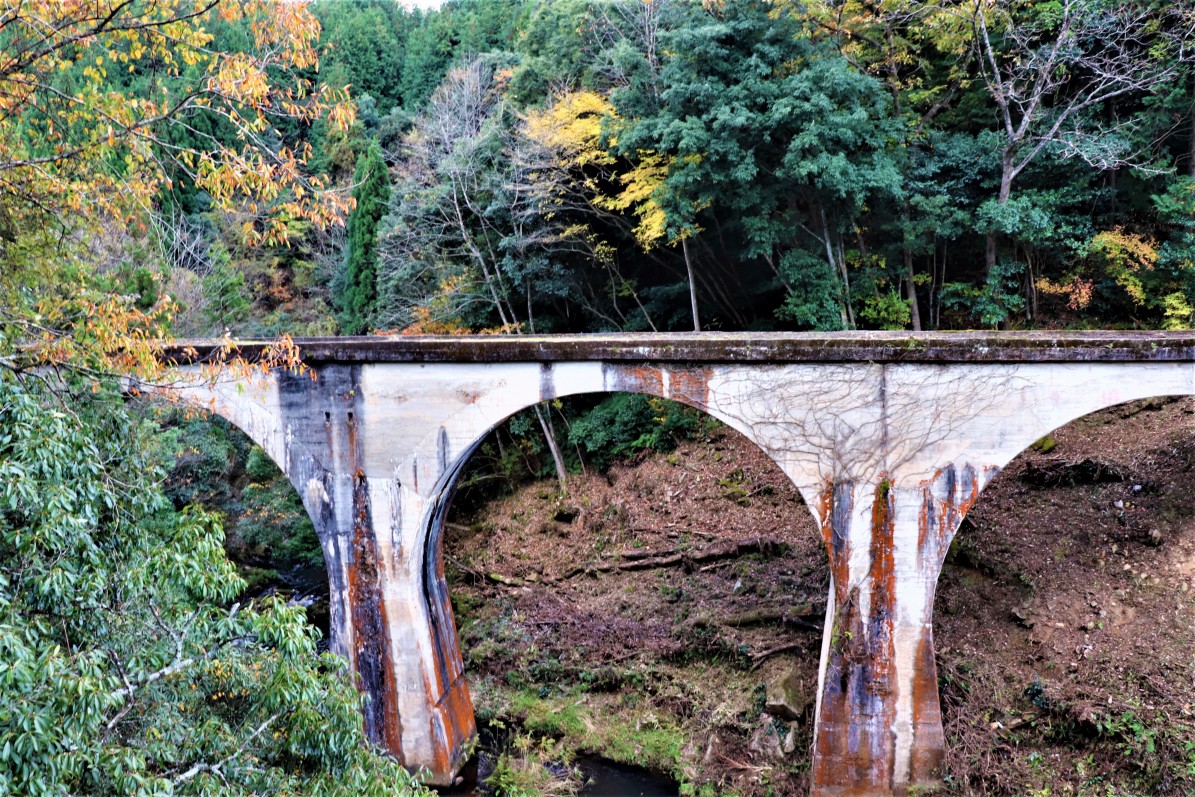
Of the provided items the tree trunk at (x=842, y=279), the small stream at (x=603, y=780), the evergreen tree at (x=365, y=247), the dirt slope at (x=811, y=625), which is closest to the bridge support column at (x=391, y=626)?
the small stream at (x=603, y=780)

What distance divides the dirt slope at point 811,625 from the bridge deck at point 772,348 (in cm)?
341

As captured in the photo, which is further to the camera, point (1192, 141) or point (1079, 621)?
point (1192, 141)

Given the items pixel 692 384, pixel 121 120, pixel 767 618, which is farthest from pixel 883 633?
pixel 121 120

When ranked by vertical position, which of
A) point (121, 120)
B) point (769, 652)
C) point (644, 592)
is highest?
point (121, 120)

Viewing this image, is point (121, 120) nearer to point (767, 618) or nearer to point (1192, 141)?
point (767, 618)

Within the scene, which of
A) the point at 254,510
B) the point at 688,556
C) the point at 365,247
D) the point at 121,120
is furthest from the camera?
the point at 365,247

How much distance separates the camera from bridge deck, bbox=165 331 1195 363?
26.3 ft

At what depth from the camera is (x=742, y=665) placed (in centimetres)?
1155

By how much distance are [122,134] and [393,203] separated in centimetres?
1464

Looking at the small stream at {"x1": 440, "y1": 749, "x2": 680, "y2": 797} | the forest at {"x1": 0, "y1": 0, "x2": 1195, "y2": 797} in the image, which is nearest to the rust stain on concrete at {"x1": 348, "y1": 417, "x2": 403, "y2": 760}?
the small stream at {"x1": 440, "y1": 749, "x2": 680, "y2": 797}

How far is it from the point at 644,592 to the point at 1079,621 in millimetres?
6679

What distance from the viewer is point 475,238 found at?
17.4 metres

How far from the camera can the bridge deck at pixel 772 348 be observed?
8023mm

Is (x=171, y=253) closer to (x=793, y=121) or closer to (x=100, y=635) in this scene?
(x=793, y=121)
